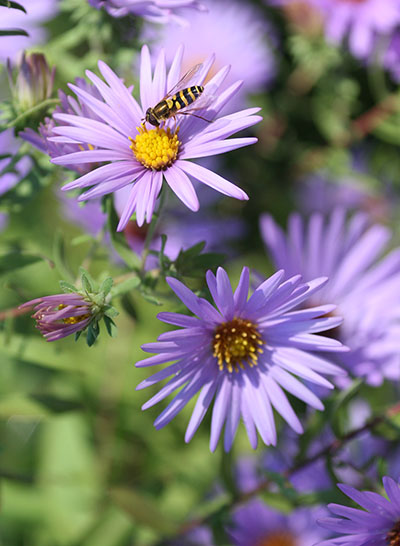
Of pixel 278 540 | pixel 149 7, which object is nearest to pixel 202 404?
pixel 149 7

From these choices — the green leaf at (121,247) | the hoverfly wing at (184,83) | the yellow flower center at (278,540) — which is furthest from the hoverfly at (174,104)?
the yellow flower center at (278,540)

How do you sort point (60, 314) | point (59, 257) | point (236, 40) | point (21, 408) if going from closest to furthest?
point (60, 314), point (59, 257), point (21, 408), point (236, 40)

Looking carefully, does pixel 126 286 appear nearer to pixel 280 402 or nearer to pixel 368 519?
pixel 280 402

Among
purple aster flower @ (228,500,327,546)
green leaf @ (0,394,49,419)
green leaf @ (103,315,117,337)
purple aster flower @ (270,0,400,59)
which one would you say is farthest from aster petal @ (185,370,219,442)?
purple aster flower @ (270,0,400,59)

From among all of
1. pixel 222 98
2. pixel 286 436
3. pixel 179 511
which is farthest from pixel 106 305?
pixel 179 511

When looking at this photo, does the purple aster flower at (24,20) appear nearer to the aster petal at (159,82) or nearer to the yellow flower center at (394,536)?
the aster petal at (159,82)

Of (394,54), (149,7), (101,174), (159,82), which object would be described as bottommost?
(101,174)
